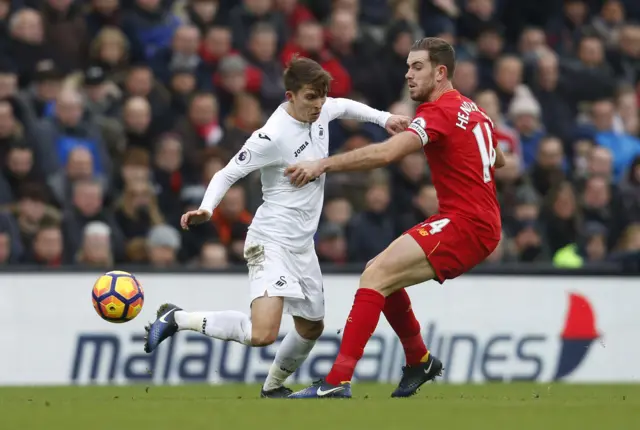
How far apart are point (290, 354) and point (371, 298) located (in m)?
1.21

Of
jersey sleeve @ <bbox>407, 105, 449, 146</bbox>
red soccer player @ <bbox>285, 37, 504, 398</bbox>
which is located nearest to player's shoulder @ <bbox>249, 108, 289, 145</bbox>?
red soccer player @ <bbox>285, 37, 504, 398</bbox>

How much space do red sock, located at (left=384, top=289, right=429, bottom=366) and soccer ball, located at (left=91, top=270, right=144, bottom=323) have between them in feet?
6.17

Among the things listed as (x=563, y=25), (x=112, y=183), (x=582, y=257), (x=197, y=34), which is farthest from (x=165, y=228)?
(x=563, y=25)

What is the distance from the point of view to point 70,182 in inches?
563

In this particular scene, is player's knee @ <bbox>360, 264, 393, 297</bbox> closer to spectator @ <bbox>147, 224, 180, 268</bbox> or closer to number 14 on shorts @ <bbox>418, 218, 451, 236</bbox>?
number 14 on shorts @ <bbox>418, 218, 451, 236</bbox>

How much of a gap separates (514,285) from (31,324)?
487 cm

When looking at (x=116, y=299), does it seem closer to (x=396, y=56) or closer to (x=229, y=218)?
(x=229, y=218)

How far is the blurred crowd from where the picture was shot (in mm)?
14227

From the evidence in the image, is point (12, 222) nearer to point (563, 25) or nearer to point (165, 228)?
point (165, 228)

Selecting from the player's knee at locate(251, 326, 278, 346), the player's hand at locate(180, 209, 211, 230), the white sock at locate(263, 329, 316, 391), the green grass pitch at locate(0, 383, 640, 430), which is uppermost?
the player's hand at locate(180, 209, 211, 230)

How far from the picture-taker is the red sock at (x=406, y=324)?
995 cm

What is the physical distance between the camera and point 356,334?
30.9 ft

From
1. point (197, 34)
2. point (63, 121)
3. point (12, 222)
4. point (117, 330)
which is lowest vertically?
point (117, 330)

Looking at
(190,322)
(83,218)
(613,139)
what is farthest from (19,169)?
(613,139)
